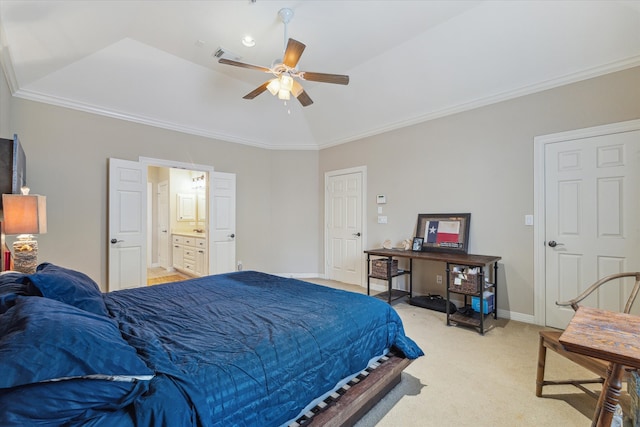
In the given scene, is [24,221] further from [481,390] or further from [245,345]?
[481,390]

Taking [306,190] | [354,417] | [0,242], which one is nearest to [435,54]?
[306,190]

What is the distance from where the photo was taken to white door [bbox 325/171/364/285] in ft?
17.1

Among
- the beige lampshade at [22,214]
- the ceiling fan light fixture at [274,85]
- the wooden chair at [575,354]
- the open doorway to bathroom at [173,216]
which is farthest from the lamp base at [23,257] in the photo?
the wooden chair at [575,354]

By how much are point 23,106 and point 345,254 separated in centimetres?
496

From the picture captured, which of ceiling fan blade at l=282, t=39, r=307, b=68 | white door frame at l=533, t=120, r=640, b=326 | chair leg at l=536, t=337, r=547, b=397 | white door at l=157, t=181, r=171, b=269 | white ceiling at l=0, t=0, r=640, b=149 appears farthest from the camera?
white door at l=157, t=181, r=171, b=269

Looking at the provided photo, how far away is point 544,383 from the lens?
1988mm

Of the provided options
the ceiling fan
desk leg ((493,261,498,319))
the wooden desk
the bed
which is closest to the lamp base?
the bed

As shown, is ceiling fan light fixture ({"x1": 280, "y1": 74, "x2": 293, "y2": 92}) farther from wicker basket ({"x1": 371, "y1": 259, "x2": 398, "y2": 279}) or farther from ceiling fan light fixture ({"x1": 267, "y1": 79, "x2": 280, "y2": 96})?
wicker basket ({"x1": 371, "y1": 259, "x2": 398, "y2": 279})

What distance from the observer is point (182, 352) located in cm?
130

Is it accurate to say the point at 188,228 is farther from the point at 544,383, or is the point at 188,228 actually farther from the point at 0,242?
the point at 544,383

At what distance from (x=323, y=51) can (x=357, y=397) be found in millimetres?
3723

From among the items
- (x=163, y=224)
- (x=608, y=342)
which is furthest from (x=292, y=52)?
(x=163, y=224)

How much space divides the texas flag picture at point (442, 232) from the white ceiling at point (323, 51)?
62.2 inches

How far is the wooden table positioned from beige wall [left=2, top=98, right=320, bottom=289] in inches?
185
